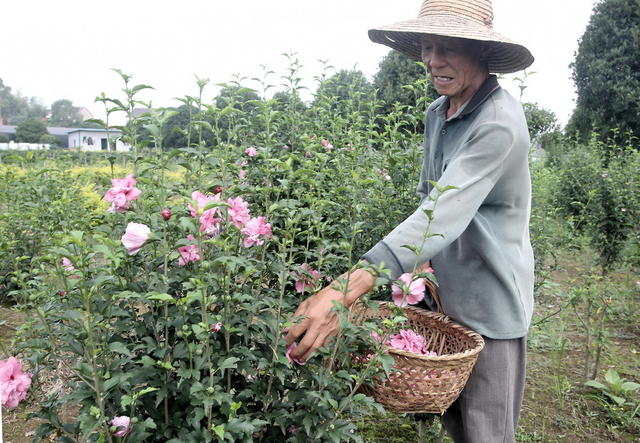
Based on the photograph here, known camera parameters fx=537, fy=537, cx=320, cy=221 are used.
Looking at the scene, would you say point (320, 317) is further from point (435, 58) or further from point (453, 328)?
point (435, 58)

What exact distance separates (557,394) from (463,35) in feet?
8.83

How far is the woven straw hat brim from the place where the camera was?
1.60 metres

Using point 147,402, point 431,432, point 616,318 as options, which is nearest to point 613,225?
point 616,318

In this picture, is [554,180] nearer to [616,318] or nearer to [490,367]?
[616,318]

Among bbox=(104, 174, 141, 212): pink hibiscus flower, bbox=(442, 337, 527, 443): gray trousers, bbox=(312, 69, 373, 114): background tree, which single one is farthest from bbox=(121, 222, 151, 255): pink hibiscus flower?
bbox=(312, 69, 373, 114): background tree

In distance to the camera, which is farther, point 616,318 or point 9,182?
point 616,318

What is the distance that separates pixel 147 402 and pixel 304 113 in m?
2.48

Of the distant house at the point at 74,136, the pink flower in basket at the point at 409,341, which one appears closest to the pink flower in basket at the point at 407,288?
the pink flower in basket at the point at 409,341

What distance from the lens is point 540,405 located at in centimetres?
331

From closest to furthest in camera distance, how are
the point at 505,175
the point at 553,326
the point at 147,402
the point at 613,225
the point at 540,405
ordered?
the point at 147,402, the point at 505,175, the point at 540,405, the point at 553,326, the point at 613,225

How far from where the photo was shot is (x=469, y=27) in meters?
1.63

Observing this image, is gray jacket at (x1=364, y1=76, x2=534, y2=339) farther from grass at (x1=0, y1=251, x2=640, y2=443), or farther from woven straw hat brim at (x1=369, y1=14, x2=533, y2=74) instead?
grass at (x1=0, y1=251, x2=640, y2=443)

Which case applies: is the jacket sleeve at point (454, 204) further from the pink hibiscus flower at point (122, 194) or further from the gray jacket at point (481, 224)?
the pink hibiscus flower at point (122, 194)

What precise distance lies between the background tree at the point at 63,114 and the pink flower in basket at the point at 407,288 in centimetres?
7294
